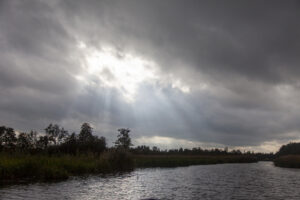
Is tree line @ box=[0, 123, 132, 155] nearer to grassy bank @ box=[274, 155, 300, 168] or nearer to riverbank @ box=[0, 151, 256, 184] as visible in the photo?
riverbank @ box=[0, 151, 256, 184]

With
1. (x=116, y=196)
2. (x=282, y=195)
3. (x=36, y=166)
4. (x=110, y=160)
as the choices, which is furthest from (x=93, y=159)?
(x=282, y=195)

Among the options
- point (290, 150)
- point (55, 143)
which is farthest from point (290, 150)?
point (55, 143)

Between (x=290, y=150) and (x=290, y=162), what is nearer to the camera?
(x=290, y=162)

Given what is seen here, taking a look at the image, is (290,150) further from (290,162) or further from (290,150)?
(290,162)

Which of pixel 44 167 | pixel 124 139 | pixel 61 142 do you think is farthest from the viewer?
pixel 124 139

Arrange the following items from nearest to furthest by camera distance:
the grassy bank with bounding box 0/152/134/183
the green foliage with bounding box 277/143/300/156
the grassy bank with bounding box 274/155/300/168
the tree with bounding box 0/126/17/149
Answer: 1. the grassy bank with bounding box 0/152/134/183
2. the grassy bank with bounding box 274/155/300/168
3. the tree with bounding box 0/126/17/149
4. the green foliage with bounding box 277/143/300/156

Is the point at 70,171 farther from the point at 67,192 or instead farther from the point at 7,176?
the point at 67,192

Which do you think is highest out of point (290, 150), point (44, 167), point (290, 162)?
point (290, 150)

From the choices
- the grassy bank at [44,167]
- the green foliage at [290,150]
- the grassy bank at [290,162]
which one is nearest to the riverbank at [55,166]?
the grassy bank at [44,167]

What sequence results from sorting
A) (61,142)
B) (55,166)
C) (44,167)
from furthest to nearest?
1. (61,142)
2. (55,166)
3. (44,167)

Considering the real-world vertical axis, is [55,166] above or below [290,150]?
below

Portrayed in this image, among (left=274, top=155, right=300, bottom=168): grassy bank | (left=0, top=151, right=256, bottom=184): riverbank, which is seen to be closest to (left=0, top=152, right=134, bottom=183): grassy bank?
(left=0, top=151, right=256, bottom=184): riverbank

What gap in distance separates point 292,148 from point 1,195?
170 metres

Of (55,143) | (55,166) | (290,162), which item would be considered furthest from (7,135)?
(290,162)
